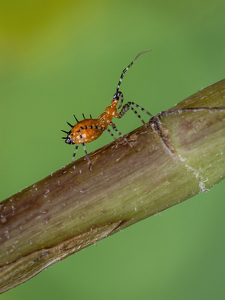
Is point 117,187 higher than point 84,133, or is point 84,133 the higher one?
point 84,133

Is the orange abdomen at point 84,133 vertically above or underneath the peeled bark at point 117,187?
above

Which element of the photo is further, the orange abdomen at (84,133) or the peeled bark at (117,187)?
the orange abdomen at (84,133)

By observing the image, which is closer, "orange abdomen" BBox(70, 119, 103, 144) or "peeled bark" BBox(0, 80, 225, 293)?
"peeled bark" BBox(0, 80, 225, 293)

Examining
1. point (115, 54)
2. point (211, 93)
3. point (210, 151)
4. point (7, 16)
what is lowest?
point (210, 151)

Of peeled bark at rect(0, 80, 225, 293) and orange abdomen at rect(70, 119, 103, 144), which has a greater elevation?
orange abdomen at rect(70, 119, 103, 144)

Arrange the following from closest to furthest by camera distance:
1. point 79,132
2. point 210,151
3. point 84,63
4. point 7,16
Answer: point 210,151
point 79,132
point 7,16
point 84,63

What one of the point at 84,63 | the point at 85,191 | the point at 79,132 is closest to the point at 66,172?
the point at 85,191

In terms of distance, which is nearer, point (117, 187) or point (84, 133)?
point (117, 187)

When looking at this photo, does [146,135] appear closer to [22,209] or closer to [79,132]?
[22,209]
